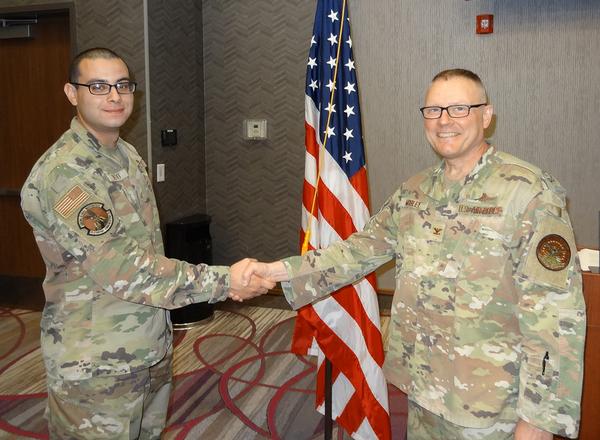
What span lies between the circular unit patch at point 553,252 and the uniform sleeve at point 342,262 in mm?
578

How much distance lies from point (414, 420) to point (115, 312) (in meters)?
1.00

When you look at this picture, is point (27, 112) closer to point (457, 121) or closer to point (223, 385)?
point (223, 385)

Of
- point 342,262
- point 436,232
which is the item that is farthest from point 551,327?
point 342,262

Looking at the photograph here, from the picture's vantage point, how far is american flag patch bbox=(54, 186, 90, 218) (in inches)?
63.2

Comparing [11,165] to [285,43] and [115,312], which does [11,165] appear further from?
[115,312]

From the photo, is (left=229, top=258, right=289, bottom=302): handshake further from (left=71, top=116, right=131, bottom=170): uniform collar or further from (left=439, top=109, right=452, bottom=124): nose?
(left=439, top=109, right=452, bottom=124): nose

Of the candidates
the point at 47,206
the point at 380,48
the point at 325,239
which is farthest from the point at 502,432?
the point at 380,48

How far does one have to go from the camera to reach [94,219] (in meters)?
1.62

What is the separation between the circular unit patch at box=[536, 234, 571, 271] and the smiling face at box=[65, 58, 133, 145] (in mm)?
1363

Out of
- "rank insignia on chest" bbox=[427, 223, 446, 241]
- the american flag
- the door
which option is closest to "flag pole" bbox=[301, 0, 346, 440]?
the american flag

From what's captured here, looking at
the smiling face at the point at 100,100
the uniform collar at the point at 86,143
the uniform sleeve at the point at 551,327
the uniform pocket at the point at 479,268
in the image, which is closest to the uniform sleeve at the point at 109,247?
the uniform collar at the point at 86,143

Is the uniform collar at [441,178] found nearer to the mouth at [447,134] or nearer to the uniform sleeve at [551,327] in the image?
the mouth at [447,134]

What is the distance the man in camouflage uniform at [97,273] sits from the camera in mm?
1631

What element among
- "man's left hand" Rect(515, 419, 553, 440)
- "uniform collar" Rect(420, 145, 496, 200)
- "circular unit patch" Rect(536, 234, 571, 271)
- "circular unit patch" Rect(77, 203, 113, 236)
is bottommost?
"man's left hand" Rect(515, 419, 553, 440)
